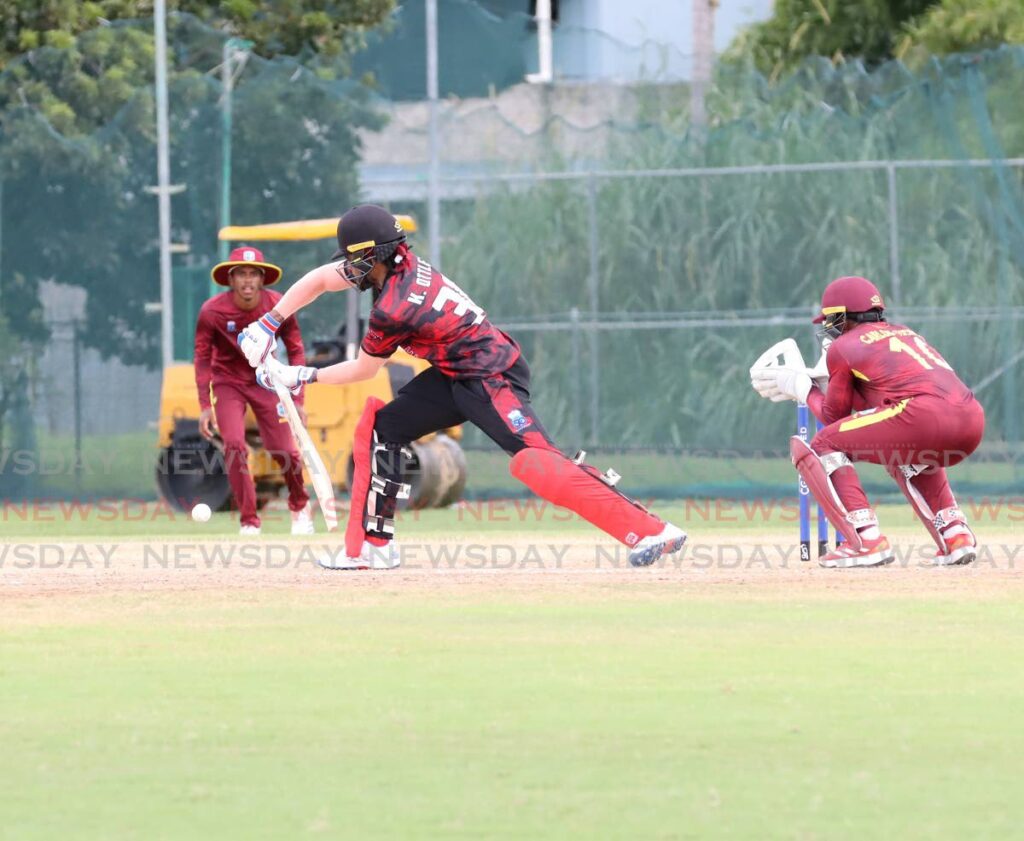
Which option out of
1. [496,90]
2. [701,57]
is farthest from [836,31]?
[496,90]

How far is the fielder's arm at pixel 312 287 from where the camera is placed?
12031mm

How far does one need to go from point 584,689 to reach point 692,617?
2.20 metres

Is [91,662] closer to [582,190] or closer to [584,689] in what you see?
[584,689]

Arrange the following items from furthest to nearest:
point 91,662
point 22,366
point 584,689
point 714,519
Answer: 1. point 22,366
2. point 714,519
3. point 91,662
4. point 584,689

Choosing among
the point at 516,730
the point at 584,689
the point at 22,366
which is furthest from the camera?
the point at 22,366

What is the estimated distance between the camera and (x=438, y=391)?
11.8 metres

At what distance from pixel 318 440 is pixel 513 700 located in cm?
1141

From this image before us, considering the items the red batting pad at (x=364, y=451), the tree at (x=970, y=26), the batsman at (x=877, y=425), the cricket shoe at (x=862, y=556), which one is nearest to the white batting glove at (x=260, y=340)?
the red batting pad at (x=364, y=451)

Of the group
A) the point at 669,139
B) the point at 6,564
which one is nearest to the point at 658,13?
the point at 669,139

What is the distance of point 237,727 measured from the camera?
7250 mm

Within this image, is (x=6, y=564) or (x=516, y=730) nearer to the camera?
(x=516, y=730)

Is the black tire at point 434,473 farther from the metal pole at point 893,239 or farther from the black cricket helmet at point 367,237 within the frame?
the black cricket helmet at point 367,237

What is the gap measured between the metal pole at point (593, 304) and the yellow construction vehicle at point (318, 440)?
2495 mm

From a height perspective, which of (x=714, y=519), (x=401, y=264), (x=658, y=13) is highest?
(x=658, y=13)
